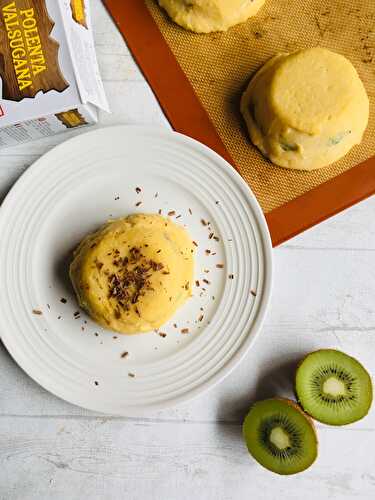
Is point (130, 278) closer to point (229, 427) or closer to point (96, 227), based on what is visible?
point (96, 227)

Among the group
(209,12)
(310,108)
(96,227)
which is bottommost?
(96,227)

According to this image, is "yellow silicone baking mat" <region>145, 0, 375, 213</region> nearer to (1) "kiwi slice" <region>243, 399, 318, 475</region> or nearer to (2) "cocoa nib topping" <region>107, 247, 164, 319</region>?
(2) "cocoa nib topping" <region>107, 247, 164, 319</region>

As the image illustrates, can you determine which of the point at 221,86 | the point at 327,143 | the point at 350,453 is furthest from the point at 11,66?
the point at 350,453

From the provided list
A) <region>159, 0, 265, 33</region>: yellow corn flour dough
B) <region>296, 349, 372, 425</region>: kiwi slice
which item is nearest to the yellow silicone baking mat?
<region>159, 0, 265, 33</region>: yellow corn flour dough

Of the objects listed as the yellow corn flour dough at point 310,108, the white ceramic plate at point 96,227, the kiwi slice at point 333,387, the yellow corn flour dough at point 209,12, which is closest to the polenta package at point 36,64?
the white ceramic plate at point 96,227

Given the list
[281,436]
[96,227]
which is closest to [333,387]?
[281,436]
